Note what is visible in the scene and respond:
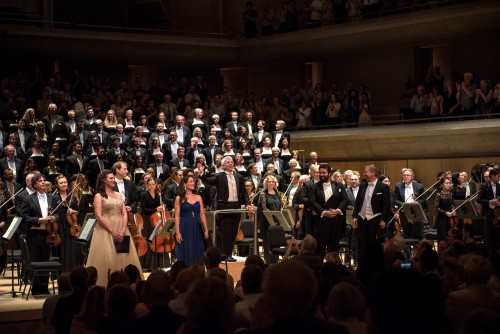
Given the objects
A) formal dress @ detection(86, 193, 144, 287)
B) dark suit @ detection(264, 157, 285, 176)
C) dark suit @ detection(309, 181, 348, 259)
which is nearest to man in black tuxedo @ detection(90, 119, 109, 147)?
dark suit @ detection(264, 157, 285, 176)

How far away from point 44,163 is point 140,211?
2405 mm

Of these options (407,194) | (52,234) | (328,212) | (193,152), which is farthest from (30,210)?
(193,152)

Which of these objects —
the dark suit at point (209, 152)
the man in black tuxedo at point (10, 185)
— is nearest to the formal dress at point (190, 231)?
the man in black tuxedo at point (10, 185)

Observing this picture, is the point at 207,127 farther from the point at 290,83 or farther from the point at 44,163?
the point at 290,83

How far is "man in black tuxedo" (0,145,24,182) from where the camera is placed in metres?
13.4

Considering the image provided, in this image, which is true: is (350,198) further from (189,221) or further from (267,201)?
(189,221)

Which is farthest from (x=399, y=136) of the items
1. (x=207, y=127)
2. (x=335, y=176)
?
(x=335, y=176)

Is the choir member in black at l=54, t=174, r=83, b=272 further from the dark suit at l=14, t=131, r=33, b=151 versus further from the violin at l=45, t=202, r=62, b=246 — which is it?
the dark suit at l=14, t=131, r=33, b=151

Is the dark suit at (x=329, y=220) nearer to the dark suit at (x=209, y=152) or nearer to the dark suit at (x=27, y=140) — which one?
the dark suit at (x=209, y=152)

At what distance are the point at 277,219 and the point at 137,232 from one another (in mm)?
1747

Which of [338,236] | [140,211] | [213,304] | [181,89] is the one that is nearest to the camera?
[213,304]

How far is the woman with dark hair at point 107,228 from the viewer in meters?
8.99

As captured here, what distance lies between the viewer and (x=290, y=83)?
23.2 metres

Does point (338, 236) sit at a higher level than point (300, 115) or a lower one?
lower
